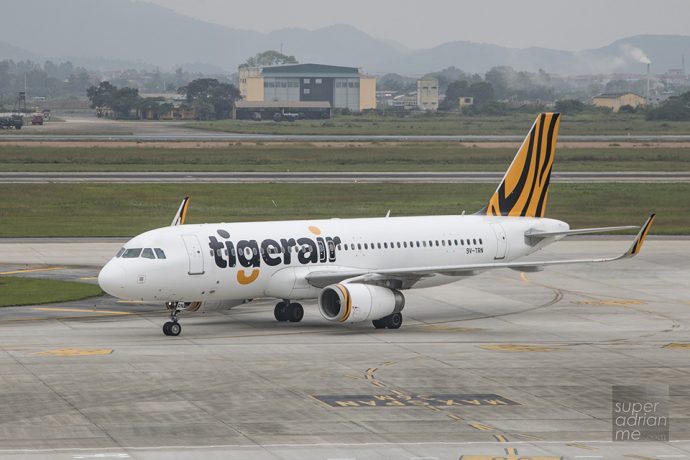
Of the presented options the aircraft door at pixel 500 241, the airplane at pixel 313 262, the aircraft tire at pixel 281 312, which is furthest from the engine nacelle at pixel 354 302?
the aircraft door at pixel 500 241

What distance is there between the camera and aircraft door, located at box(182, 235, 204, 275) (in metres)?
46.2

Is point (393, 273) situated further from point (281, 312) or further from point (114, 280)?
point (114, 280)

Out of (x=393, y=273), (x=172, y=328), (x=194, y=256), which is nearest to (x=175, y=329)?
(x=172, y=328)

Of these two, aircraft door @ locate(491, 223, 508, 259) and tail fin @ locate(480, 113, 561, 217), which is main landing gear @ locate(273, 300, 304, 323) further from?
tail fin @ locate(480, 113, 561, 217)

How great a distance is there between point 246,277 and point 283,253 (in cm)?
179

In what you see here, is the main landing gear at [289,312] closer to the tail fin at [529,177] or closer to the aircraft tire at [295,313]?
the aircraft tire at [295,313]

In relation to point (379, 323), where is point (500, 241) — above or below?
above

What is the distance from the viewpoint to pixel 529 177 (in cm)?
5762

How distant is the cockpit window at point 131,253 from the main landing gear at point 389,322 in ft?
30.6

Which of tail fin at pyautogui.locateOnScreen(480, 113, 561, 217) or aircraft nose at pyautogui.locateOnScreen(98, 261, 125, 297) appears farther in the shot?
tail fin at pyautogui.locateOnScreen(480, 113, 561, 217)

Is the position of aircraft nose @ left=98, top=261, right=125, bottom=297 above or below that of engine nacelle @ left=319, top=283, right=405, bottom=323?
above

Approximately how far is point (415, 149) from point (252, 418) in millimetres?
127972

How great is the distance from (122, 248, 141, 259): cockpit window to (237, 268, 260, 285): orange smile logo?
385cm

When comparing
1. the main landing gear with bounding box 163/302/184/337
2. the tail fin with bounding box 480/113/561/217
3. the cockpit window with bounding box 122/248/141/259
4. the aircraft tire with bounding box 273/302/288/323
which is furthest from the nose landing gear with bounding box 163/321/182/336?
the tail fin with bounding box 480/113/561/217
